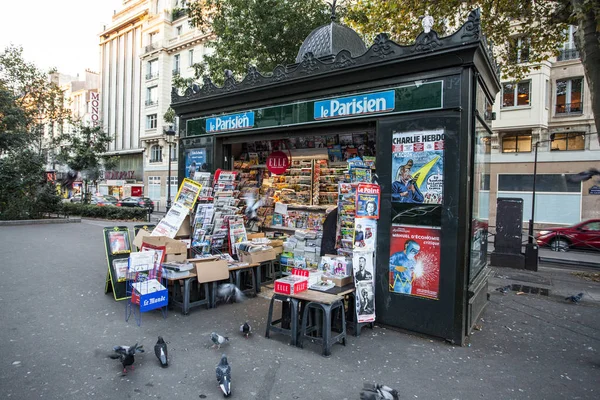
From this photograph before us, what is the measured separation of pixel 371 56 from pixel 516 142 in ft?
68.3

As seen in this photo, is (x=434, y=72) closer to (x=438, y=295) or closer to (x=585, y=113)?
(x=438, y=295)

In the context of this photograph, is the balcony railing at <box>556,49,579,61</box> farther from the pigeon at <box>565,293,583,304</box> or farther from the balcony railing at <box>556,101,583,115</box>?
the pigeon at <box>565,293,583,304</box>

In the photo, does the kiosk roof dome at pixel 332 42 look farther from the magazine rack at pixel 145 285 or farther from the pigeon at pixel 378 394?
the pigeon at pixel 378 394

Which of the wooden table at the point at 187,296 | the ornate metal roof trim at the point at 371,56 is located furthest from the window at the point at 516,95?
the wooden table at the point at 187,296

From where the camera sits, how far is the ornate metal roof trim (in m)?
4.80

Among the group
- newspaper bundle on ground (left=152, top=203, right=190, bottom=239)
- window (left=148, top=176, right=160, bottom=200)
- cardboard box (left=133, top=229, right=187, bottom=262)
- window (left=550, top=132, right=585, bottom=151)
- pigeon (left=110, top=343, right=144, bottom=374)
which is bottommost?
pigeon (left=110, top=343, right=144, bottom=374)

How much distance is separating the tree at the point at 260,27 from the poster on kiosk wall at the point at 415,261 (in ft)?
39.2

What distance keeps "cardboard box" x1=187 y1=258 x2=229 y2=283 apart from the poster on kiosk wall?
9.02 feet

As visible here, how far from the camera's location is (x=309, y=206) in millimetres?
8648

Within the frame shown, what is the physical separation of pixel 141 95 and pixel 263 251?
4085 cm

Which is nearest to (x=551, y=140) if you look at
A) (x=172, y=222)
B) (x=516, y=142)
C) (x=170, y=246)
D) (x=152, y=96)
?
(x=516, y=142)

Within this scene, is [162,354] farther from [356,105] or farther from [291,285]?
[356,105]

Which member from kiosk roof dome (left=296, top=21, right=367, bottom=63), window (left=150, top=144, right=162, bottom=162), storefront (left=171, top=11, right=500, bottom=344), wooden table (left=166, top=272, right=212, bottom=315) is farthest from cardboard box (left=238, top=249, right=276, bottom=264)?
window (left=150, top=144, right=162, bottom=162)

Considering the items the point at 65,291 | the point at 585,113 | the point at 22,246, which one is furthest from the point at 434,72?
the point at 585,113
